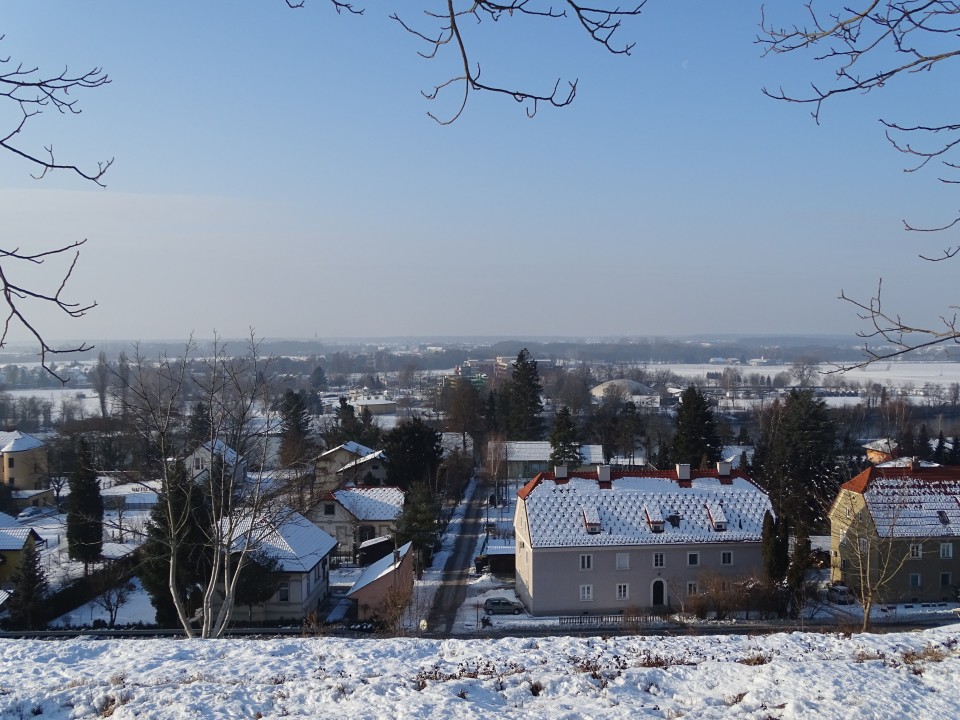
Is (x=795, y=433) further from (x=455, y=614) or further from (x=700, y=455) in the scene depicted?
(x=455, y=614)

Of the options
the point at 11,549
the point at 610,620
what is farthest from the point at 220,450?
the point at 11,549

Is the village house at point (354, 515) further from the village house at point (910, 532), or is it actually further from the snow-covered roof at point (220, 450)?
the village house at point (910, 532)

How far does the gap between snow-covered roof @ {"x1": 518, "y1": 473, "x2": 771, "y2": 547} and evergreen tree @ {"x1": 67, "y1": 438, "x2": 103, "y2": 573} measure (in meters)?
13.2

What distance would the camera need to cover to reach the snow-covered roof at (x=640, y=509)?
65.3 feet

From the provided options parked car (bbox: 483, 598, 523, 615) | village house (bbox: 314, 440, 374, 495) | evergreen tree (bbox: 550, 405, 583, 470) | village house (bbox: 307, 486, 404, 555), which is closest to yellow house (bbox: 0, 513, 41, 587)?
village house (bbox: 307, 486, 404, 555)

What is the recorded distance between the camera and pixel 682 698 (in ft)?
22.0

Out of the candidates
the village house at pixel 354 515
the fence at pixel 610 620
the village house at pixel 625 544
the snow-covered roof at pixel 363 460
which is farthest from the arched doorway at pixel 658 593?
the snow-covered roof at pixel 363 460

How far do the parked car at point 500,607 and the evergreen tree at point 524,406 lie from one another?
1045 inches

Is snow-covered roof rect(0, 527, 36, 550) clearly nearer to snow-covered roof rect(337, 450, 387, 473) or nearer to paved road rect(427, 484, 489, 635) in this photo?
paved road rect(427, 484, 489, 635)

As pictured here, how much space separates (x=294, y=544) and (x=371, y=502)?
8803 millimetres

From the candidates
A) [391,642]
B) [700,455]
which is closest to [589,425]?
[700,455]

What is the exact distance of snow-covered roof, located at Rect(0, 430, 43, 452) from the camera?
124 feet

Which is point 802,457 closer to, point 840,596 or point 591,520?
point 840,596

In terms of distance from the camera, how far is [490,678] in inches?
281
